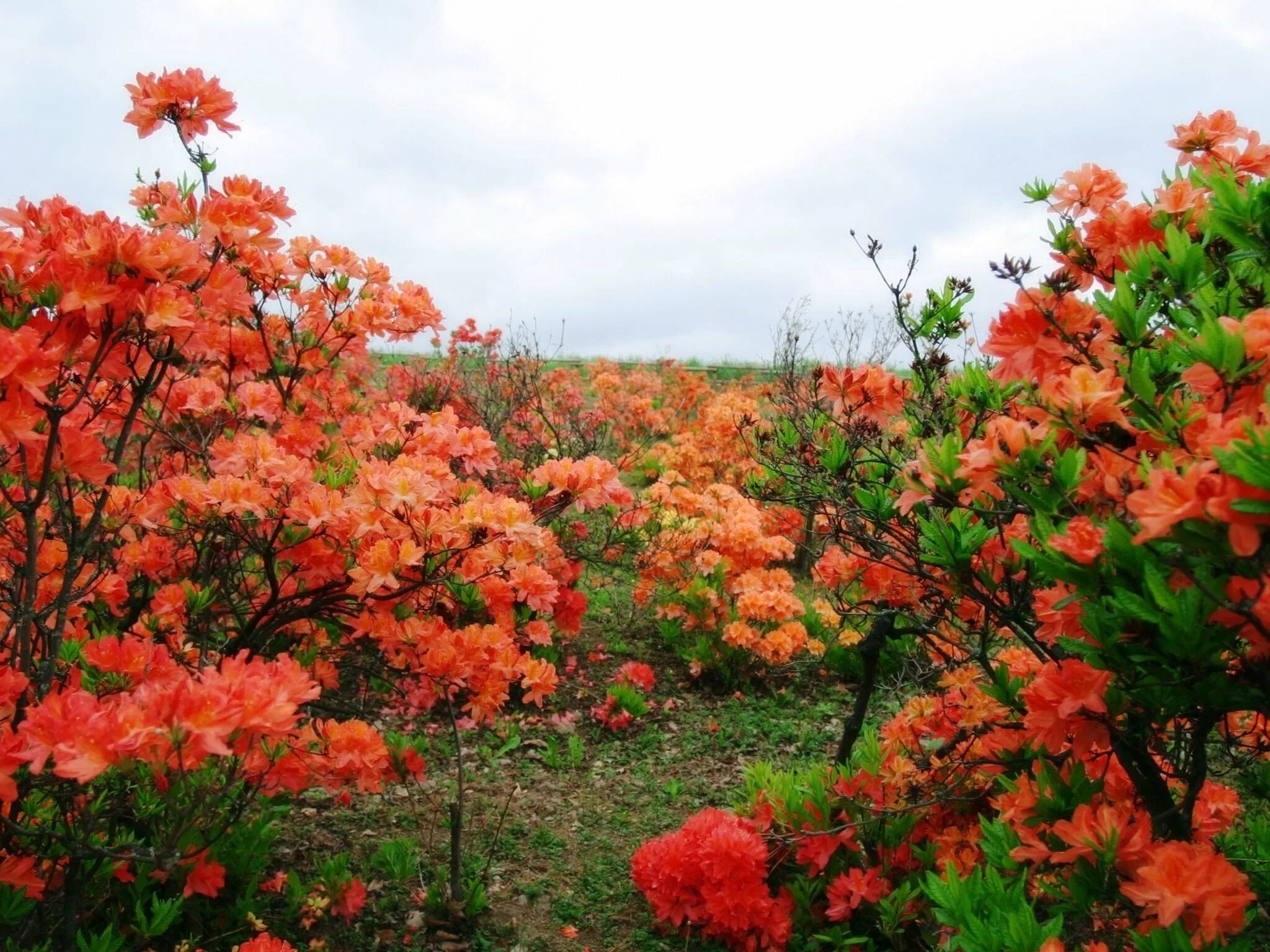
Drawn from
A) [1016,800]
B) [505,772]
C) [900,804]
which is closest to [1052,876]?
[1016,800]

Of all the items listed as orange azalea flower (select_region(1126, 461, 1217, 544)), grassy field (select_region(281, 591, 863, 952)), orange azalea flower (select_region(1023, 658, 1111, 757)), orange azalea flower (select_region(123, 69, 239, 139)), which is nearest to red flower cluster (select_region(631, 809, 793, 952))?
grassy field (select_region(281, 591, 863, 952))

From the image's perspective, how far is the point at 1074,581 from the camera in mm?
1394

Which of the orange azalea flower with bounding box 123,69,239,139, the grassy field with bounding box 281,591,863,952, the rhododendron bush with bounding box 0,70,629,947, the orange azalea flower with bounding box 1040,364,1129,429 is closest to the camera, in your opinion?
the orange azalea flower with bounding box 1040,364,1129,429

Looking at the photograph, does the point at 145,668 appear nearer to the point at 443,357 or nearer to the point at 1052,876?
the point at 1052,876

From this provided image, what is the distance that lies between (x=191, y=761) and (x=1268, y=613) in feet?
5.33

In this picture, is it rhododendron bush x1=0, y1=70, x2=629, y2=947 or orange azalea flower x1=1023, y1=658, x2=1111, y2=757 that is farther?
rhododendron bush x1=0, y1=70, x2=629, y2=947

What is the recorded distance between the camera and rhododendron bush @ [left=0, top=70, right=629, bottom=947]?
169cm

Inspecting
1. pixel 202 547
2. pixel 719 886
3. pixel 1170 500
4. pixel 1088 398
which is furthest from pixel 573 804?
pixel 1170 500

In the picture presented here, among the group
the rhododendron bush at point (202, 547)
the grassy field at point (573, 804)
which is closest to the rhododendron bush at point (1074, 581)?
the grassy field at point (573, 804)

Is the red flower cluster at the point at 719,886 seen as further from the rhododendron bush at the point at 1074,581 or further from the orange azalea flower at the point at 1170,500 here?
the orange azalea flower at the point at 1170,500

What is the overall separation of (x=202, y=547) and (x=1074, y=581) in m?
2.64

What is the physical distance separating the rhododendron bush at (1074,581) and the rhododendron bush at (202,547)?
1.00 metres

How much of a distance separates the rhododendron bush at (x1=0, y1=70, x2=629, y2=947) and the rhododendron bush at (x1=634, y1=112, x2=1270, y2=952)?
1.00 meters

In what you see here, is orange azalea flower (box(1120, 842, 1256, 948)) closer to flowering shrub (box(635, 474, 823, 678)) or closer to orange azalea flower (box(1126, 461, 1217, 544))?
orange azalea flower (box(1126, 461, 1217, 544))
